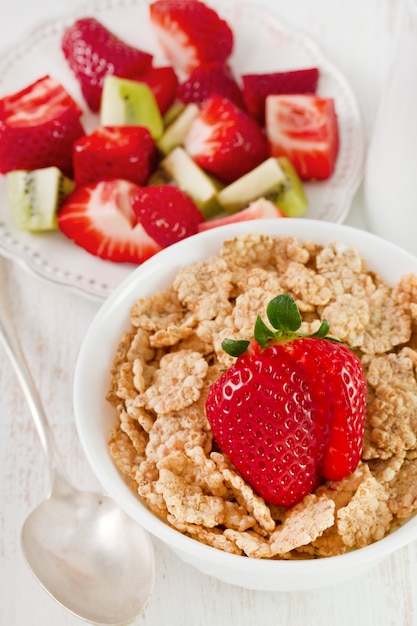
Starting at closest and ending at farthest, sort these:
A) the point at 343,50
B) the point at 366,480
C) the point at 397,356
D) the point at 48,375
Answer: the point at 366,480
the point at 397,356
the point at 48,375
the point at 343,50

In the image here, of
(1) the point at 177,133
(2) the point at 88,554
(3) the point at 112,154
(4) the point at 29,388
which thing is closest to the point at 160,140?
(1) the point at 177,133

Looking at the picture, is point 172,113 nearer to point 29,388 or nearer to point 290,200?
point 290,200

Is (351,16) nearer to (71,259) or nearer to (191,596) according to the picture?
(71,259)

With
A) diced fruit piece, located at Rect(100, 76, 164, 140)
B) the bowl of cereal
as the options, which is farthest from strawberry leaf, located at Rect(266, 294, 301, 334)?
diced fruit piece, located at Rect(100, 76, 164, 140)

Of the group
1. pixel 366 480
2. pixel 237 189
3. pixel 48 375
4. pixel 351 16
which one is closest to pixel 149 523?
pixel 366 480

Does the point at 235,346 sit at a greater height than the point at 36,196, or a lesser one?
greater

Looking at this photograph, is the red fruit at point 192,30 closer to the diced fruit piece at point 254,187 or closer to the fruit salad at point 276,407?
the diced fruit piece at point 254,187
